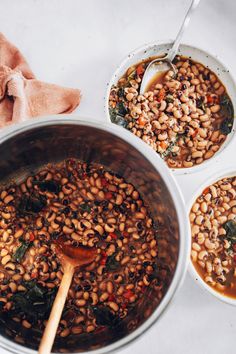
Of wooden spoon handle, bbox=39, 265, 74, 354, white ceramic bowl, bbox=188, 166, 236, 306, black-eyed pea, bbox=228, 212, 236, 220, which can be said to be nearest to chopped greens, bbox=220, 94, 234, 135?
Answer: white ceramic bowl, bbox=188, 166, 236, 306

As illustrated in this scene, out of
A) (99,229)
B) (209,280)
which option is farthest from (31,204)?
(209,280)

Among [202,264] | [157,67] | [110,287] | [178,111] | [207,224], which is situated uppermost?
[157,67]

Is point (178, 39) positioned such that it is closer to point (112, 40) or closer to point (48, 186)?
point (112, 40)

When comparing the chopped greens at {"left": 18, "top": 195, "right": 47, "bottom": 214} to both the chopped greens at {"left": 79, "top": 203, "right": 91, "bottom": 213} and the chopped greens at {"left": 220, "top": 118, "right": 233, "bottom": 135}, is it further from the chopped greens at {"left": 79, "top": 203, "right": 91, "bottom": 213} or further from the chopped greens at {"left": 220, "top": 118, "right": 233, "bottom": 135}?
the chopped greens at {"left": 220, "top": 118, "right": 233, "bottom": 135}

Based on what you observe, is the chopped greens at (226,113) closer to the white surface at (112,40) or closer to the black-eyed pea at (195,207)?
the white surface at (112,40)

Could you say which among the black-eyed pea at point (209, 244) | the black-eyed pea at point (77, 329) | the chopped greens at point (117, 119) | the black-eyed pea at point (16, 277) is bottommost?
the black-eyed pea at point (77, 329)

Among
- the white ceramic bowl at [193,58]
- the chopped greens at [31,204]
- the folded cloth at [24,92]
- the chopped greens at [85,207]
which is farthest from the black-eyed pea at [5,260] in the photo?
the white ceramic bowl at [193,58]
